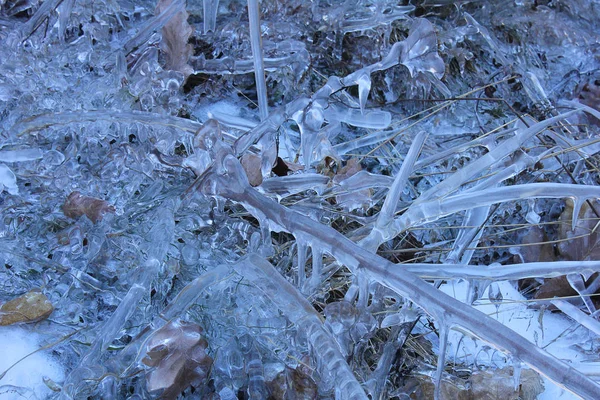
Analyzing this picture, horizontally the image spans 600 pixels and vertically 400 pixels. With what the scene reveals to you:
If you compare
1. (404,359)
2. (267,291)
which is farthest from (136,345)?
(404,359)

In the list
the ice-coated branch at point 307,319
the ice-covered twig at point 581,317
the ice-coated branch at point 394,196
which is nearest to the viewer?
the ice-coated branch at point 307,319

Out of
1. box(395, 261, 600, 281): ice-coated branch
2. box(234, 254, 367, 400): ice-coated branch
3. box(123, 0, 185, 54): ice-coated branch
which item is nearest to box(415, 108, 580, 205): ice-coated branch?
box(395, 261, 600, 281): ice-coated branch

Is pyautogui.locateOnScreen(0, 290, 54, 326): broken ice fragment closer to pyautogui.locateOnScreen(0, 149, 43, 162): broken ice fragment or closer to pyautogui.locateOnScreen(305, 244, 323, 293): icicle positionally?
pyautogui.locateOnScreen(0, 149, 43, 162): broken ice fragment

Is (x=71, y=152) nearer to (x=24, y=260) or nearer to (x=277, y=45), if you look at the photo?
(x=24, y=260)

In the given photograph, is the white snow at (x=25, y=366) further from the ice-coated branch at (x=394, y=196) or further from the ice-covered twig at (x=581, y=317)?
the ice-covered twig at (x=581, y=317)

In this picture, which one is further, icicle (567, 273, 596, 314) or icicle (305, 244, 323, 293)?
icicle (567, 273, 596, 314)

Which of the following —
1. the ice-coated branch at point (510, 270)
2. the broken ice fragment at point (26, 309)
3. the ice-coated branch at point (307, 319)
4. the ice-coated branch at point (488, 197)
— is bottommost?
the broken ice fragment at point (26, 309)

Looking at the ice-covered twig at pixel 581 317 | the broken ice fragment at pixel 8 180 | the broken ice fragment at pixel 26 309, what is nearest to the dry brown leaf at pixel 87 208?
the broken ice fragment at pixel 8 180

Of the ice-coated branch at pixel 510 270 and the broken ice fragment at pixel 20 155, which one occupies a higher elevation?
the broken ice fragment at pixel 20 155
